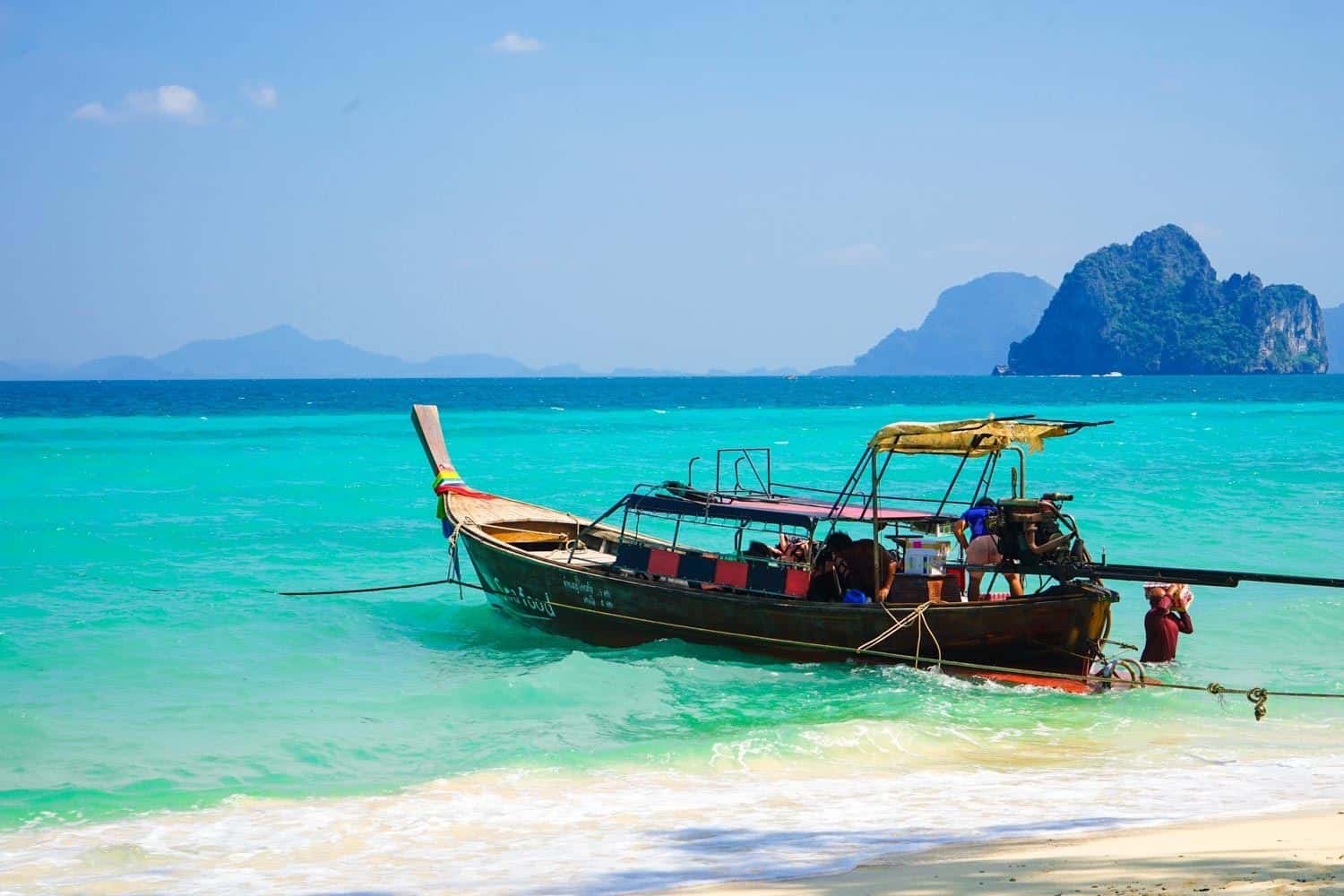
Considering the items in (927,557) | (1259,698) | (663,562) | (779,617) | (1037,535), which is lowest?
(1259,698)

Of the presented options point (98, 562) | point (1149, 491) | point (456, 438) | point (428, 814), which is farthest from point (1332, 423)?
point (428, 814)

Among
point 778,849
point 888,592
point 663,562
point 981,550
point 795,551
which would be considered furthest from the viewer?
point 663,562

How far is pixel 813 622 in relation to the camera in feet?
45.4

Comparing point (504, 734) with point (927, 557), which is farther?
point (927, 557)

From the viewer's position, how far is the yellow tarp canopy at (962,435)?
13.6m

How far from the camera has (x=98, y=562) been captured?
24.2 m

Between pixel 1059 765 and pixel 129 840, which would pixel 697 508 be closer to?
pixel 1059 765

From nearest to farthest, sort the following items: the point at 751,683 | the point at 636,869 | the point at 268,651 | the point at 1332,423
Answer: the point at 636,869 < the point at 751,683 < the point at 268,651 < the point at 1332,423

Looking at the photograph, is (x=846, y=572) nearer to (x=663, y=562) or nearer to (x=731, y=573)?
(x=731, y=573)

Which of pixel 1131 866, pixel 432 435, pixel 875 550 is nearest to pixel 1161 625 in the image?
pixel 875 550

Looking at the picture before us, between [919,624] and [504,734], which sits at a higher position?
[919,624]

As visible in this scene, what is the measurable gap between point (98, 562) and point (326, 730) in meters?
13.9

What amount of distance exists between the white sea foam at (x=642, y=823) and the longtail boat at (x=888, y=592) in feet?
6.44

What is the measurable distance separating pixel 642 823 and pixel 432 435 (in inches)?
499
